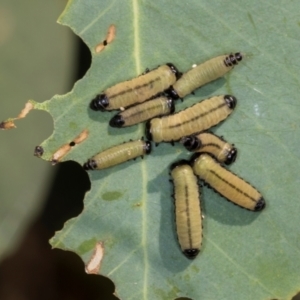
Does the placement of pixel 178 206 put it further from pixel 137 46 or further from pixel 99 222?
pixel 137 46

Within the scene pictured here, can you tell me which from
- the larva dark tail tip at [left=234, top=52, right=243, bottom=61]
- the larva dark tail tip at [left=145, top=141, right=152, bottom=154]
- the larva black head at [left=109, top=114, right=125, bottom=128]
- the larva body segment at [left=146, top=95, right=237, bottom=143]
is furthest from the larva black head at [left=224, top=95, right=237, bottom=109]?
the larva black head at [left=109, top=114, right=125, bottom=128]

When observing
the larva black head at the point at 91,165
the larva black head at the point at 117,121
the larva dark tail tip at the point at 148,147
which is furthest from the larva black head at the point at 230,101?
the larva black head at the point at 91,165

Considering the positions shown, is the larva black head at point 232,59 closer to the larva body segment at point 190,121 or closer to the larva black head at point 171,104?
the larva body segment at point 190,121

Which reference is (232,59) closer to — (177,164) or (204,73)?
(204,73)

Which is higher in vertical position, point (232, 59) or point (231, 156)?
point (232, 59)

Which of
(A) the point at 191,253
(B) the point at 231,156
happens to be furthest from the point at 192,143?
(A) the point at 191,253

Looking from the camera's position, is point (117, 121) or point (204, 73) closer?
point (204, 73)

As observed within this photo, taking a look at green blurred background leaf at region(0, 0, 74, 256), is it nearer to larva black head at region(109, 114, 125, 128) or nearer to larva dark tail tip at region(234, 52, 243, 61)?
larva black head at region(109, 114, 125, 128)
